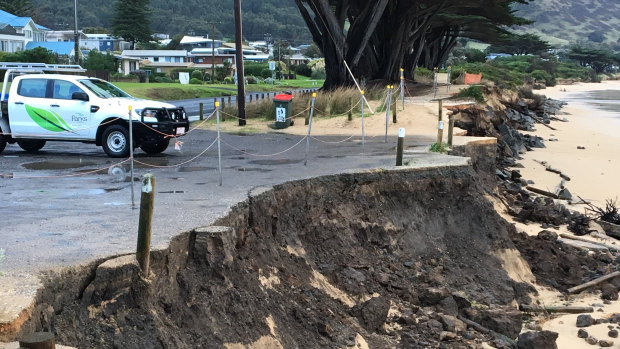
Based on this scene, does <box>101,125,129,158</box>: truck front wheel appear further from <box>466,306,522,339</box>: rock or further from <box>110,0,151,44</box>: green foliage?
<box>110,0,151,44</box>: green foliage

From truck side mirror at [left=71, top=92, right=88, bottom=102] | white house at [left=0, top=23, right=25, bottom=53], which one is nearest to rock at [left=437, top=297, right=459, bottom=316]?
truck side mirror at [left=71, top=92, right=88, bottom=102]

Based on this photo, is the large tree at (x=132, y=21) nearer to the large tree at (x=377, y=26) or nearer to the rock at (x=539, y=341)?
the large tree at (x=377, y=26)

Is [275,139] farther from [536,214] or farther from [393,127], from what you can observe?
[536,214]

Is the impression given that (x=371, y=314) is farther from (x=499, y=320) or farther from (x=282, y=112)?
(x=282, y=112)

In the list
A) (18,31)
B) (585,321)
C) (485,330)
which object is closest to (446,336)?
(485,330)

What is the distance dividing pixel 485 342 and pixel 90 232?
17.1ft

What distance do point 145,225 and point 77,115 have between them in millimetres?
10204

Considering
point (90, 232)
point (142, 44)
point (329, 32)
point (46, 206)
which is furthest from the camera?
point (142, 44)

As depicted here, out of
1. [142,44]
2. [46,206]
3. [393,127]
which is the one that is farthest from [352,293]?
[142,44]

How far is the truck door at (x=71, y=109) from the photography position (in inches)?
619

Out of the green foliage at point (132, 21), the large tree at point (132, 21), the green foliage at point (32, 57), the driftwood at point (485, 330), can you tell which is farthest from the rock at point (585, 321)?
the green foliage at point (132, 21)

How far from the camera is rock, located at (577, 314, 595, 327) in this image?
1011 cm

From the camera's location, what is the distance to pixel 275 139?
20.7 metres

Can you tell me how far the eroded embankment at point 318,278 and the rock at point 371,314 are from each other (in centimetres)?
2
